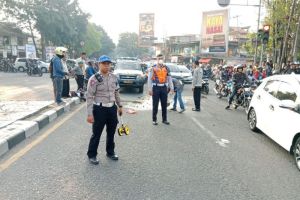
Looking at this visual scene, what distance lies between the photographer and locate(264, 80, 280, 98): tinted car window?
23.3 ft

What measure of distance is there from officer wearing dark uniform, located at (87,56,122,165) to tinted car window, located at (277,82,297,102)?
3254mm

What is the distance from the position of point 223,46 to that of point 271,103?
142ft

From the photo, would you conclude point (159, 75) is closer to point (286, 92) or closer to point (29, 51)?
point (286, 92)

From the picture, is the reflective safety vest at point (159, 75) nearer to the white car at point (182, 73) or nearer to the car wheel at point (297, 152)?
the car wheel at point (297, 152)

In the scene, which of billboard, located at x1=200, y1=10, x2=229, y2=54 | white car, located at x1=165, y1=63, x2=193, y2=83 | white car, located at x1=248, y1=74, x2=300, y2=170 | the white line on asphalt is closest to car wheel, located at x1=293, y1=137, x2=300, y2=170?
white car, located at x1=248, y1=74, x2=300, y2=170

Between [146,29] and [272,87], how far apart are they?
60475 mm

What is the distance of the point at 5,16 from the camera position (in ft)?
152

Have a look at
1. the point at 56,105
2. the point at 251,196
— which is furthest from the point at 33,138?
the point at 251,196

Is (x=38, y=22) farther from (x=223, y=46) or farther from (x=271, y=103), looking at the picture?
(x=271, y=103)

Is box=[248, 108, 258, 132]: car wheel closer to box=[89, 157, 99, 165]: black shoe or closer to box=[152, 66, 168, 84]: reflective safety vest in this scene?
box=[152, 66, 168, 84]: reflective safety vest

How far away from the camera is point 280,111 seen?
6238 mm

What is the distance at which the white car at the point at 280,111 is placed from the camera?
221 inches

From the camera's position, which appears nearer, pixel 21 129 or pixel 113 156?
pixel 113 156

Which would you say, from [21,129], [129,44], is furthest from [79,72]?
[129,44]
